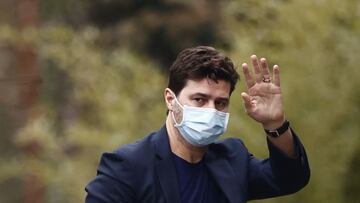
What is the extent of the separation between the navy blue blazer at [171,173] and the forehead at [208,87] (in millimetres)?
206

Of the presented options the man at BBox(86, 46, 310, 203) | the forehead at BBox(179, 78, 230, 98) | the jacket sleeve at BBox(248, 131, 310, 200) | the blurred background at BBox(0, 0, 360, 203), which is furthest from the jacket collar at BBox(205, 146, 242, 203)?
the blurred background at BBox(0, 0, 360, 203)

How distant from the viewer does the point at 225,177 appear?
362cm

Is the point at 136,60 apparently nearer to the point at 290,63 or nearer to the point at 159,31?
the point at 290,63

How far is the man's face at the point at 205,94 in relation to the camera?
3.56 metres

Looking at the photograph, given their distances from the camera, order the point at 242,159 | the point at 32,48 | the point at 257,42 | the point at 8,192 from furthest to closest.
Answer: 1. the point at 8,192
2. the point at 32,48
3. the point at 257,42
4. the point at 242,159

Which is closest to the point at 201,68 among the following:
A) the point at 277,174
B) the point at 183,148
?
the point at 183,148

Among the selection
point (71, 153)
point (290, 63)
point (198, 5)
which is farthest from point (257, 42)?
point (198, 5)

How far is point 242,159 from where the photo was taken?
3.77m

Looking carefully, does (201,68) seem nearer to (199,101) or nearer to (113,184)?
(199,101)

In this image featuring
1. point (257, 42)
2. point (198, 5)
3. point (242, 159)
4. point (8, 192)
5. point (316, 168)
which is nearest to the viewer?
point (242, 159)

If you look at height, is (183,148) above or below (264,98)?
below

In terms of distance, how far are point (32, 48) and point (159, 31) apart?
801 cm

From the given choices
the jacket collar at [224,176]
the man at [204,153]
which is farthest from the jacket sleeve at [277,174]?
the jacket collar at [224,176]

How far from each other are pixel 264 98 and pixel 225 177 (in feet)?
1.08
